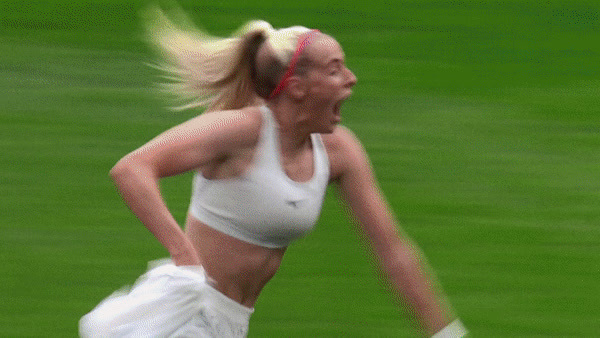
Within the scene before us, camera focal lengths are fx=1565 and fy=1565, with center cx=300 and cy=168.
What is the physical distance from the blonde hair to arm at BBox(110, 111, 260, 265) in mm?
179

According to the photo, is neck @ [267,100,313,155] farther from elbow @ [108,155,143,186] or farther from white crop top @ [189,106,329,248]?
elbow @ [108,155,143,186]

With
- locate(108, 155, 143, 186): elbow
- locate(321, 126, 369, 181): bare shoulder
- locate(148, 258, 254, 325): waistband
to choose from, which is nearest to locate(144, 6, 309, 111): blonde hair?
locate(321, 126, 369, 181): bare shoulder

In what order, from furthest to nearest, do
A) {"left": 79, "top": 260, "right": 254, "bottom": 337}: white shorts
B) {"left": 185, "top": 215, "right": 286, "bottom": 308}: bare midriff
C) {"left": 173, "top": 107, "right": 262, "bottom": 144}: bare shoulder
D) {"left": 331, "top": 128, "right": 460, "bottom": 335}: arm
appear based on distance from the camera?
{"left": 331, "top": 128, "right": 460, "bottom": 335}: arm
{"left": 185, "top": 215, "right": 286, "bottom": 308}: bare midriff
{"left": 173, "top": 107, "right": 262, "bottom": 144}: bare shoulder
{"left": 79, "top": 260, "right": 254, "bottom": 337}: white shorts

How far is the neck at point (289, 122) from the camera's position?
15.2 feet

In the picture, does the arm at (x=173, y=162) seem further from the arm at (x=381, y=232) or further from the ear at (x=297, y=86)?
the arm at (x=381, y=232)

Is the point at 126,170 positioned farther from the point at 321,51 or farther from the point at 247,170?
the point at 321,51

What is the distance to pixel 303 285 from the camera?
7.06 metres

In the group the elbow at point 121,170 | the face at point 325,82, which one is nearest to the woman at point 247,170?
the face at point 325,82

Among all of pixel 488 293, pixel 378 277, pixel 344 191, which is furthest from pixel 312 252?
pixel 344 191

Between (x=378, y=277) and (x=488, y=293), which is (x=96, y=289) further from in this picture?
(x=488, y=293)

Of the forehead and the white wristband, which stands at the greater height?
the forehead

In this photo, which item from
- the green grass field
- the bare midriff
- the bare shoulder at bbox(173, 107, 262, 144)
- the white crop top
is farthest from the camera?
the green grass field

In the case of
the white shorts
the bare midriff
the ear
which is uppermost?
the ear

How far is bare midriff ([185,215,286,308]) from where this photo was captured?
4.70 metres
